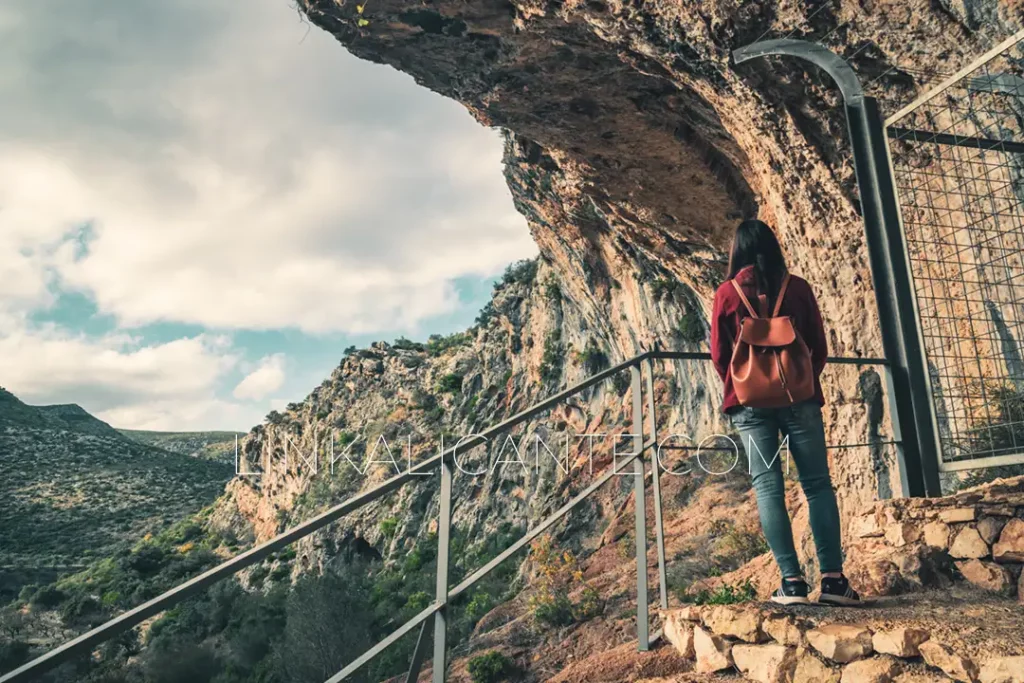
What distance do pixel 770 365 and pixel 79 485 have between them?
56.6 metres

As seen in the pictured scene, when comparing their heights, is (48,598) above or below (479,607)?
below

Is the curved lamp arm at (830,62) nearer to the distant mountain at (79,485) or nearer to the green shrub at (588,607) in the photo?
the green shrub at (588,607)

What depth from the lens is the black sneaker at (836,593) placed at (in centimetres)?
295

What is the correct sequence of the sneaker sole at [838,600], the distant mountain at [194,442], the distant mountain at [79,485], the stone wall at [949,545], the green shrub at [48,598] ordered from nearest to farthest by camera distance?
the sneaker sole at [838,600] < the stone wall at [949,545] < the green shrub at [48,598] < the distant mountain at [79,485] < the distant mountain at [194,442]

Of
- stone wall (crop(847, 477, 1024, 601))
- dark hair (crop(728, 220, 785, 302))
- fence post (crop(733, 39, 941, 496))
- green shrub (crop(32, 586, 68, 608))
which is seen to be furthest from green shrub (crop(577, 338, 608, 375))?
green shrub (crop(32, 586, 68, 608))

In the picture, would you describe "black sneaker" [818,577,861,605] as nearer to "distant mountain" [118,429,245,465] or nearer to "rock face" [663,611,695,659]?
"rock face" [663,611,695,659]

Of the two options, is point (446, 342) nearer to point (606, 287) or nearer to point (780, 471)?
point (606, 287)

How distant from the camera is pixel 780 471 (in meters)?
3.08

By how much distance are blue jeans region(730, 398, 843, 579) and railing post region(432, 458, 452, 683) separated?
1.30 m

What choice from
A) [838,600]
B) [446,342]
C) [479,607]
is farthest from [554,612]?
[446,342]

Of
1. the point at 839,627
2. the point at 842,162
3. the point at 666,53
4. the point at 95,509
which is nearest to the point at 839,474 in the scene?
the point at 842,162

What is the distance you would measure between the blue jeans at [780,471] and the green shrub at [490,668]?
788 cm

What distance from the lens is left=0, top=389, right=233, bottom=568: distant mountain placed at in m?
41.8

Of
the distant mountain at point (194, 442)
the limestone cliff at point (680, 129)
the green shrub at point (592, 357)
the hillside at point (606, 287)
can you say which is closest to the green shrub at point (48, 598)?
the hillside at point (606, 287)
